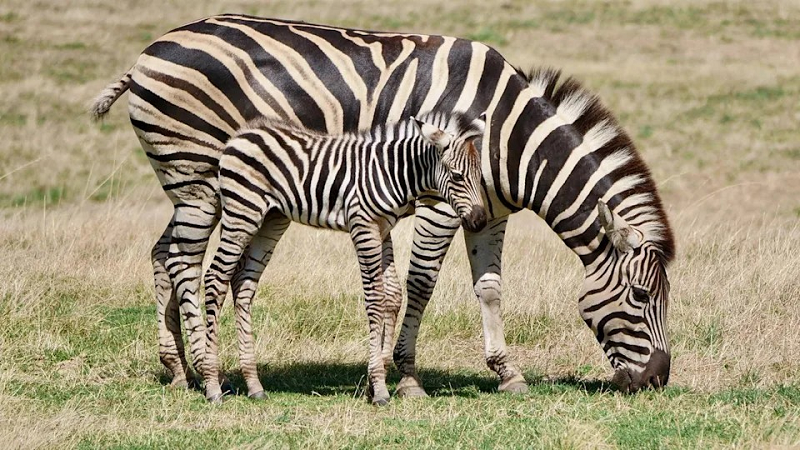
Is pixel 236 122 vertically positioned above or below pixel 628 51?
below

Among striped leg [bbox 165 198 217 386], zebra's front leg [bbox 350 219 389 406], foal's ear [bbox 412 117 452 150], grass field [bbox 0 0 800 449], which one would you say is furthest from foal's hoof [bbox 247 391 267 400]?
foal's ear [bbox 412 117 452 150]

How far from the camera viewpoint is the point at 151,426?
24.4 ft

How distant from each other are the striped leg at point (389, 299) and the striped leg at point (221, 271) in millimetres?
1011

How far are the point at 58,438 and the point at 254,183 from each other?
2.44m

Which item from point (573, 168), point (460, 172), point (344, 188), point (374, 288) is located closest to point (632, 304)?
point (573, 168)

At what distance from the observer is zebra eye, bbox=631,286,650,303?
8.08m

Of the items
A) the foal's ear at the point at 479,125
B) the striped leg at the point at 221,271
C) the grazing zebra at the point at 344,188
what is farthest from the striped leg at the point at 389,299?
the foal's ear at the point at 479,125

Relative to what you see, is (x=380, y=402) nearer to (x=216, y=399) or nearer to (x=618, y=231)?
(x=216, y=399)

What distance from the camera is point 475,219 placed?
24.5 feet

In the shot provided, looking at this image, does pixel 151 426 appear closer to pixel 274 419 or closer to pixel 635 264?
pixel 274 419

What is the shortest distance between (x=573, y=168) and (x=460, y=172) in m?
1.14

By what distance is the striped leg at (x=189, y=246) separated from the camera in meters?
8.85

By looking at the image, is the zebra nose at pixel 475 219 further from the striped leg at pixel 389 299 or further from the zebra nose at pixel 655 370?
the zebra nose at pixel 655 370

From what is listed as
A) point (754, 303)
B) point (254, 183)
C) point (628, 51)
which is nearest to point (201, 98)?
point (254, 183)
